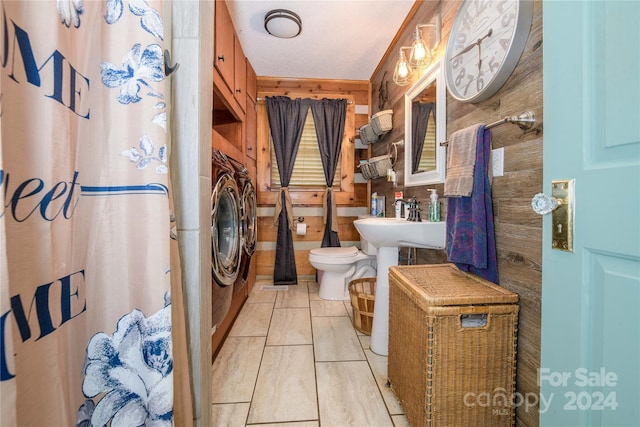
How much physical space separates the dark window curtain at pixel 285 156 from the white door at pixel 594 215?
2.60m

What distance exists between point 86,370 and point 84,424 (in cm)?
10

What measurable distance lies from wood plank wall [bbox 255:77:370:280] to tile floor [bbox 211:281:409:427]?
1.03 metres

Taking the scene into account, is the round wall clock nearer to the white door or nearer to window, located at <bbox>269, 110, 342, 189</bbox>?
the white door

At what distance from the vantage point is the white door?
0.50m

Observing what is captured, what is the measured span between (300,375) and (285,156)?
2330 millimetres

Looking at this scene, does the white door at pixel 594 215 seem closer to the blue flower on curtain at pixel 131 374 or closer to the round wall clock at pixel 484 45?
the round wall clock at pixel 484 45

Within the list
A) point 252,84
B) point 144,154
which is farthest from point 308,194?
point 144,154

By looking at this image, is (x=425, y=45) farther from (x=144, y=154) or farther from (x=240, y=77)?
(x=144, y=154)

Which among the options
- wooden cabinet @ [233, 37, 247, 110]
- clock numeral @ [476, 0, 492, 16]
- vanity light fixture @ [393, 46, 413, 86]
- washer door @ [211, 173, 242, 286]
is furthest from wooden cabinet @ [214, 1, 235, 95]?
clock numeral @ [476, 0, 492, 16]

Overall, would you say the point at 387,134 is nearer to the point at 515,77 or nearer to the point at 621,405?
the point at 515,77

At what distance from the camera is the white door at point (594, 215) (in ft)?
1.63

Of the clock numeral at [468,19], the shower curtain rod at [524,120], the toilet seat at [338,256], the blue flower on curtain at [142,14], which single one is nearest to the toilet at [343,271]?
the toilet seat at [338,256]

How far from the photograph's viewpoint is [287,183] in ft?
10.4

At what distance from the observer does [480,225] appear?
1138 mm
